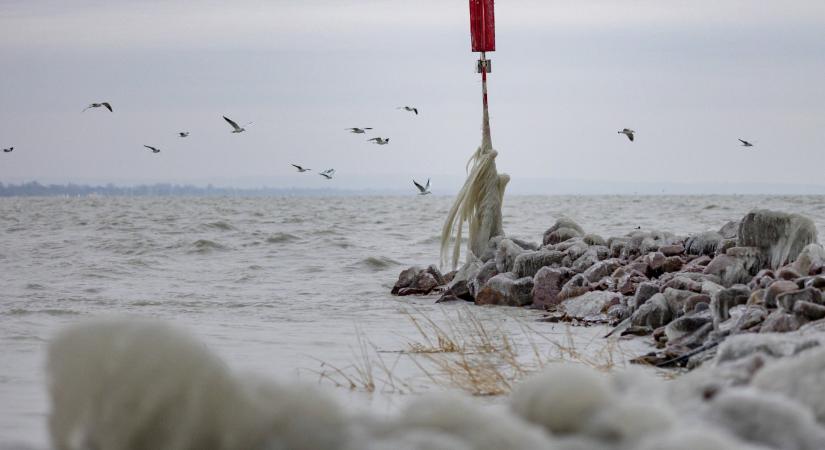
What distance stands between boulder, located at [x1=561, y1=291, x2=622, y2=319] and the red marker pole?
3.51 m

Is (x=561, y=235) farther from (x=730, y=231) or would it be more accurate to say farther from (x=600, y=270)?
(x=600, y=270)

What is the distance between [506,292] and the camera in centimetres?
945

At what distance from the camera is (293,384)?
265 cm

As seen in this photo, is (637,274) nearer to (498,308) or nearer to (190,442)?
(498,308)

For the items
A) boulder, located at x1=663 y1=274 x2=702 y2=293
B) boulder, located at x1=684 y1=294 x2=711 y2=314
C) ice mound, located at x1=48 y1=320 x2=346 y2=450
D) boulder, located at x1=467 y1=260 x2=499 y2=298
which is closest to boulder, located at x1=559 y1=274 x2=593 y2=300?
boulder, located at x1=467 y1=260 x2=499 y2=298

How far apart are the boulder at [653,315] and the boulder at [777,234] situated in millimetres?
1299

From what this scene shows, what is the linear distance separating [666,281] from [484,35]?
4.66 m

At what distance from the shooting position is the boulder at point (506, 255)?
10305 mm

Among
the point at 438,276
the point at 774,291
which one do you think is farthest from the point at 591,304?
the point at 438,276

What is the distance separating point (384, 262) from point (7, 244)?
31.3 feet

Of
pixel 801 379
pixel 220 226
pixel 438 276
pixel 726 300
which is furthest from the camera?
pixel 220 226

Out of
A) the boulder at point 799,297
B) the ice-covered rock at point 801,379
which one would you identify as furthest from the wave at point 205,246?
the ice-covered rock at point 801,379

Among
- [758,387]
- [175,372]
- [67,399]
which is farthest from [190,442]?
[758,387]

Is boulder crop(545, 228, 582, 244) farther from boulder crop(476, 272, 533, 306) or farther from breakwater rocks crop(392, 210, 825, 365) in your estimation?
boulder crop(476, 272, 533, 306)
